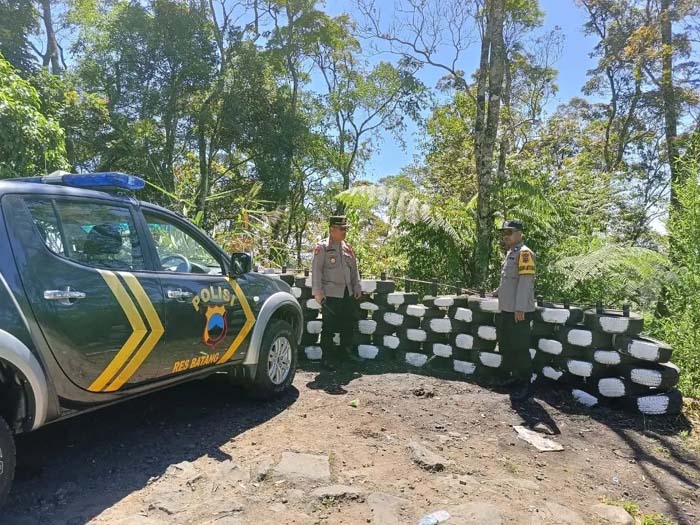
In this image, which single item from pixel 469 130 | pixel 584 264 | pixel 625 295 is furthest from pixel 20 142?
pixel 469 130

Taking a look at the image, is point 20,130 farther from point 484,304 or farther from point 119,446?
point 484,304

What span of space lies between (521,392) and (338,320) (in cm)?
223

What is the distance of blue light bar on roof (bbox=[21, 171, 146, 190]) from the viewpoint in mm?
3248

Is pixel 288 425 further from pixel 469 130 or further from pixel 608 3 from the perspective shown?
pixel 608 3

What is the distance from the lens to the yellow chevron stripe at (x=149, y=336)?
10.6 ft

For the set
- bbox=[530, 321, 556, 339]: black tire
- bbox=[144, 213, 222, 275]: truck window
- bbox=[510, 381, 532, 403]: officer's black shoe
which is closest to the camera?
bbox=[144, 213, 222, 275]: truck window

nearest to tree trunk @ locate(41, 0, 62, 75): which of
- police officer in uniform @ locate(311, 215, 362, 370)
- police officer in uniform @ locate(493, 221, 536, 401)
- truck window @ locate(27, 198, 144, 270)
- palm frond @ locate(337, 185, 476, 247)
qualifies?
palm frond @ locate(337, 185, 476, 247)

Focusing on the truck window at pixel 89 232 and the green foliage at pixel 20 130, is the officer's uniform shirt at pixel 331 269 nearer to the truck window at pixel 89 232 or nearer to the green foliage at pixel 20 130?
the truck window at pixel 89 232

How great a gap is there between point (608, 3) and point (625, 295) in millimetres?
18421

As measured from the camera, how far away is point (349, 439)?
3.93 m

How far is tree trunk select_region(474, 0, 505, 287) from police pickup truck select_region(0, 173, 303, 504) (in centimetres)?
483

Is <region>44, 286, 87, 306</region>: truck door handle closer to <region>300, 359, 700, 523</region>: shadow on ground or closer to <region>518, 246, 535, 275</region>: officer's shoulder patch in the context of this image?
<region>300, 359, 700, 523</region>: shadow on ground

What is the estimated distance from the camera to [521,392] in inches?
194

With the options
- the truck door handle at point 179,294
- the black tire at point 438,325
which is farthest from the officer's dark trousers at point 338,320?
the truck door handle at point 179,294
